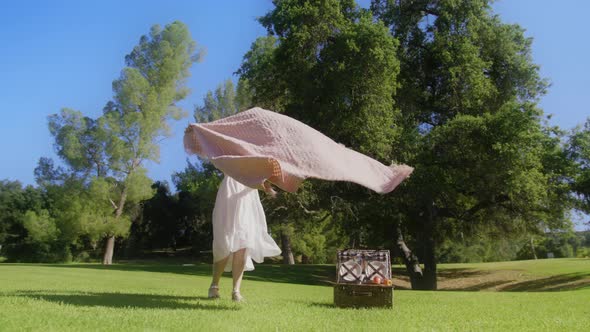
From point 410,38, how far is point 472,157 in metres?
8.93

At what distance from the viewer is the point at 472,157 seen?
23.3 metres

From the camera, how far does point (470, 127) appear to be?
22.8 meters

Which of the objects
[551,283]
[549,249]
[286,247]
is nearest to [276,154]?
[551,283]

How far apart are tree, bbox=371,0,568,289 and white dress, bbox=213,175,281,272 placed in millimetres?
16108

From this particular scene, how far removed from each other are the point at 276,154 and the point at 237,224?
1.92m

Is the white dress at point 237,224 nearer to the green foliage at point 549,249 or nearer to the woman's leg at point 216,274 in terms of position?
the woman's leg at point 216,274

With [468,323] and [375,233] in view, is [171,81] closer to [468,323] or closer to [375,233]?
[375,233]

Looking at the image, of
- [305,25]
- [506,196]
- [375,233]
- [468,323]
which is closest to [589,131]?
[506,196]

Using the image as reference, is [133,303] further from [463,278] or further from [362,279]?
[463,278]

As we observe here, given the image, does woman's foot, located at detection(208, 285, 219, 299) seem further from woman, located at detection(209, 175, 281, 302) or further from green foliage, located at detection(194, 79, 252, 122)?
green foliage, located at detection(194, 79, 252, 122)

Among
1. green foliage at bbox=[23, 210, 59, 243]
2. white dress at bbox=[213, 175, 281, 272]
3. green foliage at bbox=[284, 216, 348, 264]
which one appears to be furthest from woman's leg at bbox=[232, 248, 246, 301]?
green foliage at bbox=[23, 210, 59, 243]

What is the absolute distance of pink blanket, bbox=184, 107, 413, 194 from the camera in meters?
6.13

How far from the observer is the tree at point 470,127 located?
73.7ft

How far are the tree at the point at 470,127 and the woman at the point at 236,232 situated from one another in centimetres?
1611
